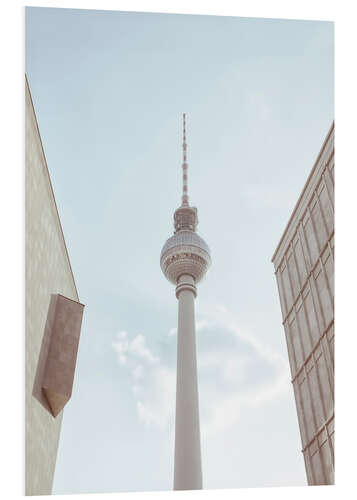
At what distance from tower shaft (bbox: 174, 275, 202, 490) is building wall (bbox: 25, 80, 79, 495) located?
2373 centimetres

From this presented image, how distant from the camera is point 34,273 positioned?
929 inches

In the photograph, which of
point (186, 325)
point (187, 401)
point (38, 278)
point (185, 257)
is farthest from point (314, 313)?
point (185, 257)

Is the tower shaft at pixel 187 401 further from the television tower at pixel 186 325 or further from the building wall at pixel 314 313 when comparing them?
the building wall at pixel 314 313

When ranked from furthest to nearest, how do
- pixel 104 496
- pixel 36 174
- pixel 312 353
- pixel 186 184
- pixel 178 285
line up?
1. pixel 186 184
2. pixel 178 285
3. pixel 36 174
4. pixel 312 353
5. pixel 104 496

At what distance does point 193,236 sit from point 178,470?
29.8 m

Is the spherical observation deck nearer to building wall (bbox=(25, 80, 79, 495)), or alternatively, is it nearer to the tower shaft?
the tower shaft

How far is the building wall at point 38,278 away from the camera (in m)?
21.7

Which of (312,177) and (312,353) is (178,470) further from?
(312,177)

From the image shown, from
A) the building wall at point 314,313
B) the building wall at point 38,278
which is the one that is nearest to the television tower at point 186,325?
the building wall at point 38,278

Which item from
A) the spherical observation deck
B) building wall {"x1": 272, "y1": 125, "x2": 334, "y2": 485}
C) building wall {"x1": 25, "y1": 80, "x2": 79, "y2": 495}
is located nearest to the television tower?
the spherical observation deck

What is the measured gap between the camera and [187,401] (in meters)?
56.3

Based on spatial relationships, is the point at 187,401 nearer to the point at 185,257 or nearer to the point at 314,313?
the point at 185,257
